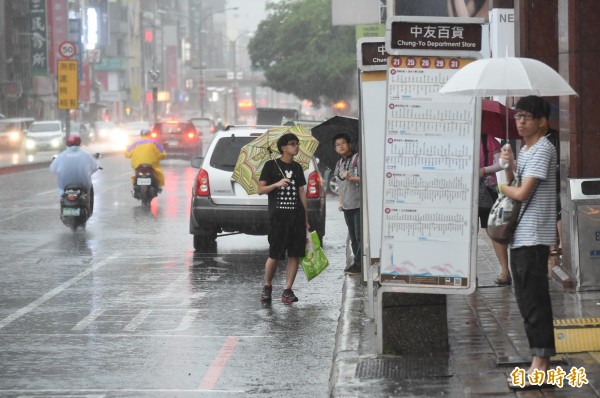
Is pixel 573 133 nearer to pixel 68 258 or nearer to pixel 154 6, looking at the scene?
pixel 68 258

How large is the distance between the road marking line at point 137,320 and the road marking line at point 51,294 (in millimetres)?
1075

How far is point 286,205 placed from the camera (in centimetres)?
1273

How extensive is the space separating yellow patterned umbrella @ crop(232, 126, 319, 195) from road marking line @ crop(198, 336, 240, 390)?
3562mm

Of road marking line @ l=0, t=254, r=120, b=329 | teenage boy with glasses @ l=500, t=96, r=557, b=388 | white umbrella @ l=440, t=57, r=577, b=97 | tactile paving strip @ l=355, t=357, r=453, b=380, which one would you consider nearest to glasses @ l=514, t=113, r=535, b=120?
teenage boy with glasses @ l=500, t=96, r=557, b=388

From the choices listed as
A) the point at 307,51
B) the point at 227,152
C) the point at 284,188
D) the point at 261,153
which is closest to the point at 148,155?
the point at 227,152

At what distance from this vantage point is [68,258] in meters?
17.1

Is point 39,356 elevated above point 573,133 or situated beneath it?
situated beneath

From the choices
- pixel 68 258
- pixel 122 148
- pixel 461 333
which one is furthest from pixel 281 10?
pixel 461 333

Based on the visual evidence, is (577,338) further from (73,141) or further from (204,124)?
(204,124)

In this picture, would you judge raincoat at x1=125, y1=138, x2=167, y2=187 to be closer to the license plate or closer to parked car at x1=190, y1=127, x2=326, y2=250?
the license plate

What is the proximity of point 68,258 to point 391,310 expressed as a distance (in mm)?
8659

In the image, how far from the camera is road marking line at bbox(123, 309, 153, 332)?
11406 mm

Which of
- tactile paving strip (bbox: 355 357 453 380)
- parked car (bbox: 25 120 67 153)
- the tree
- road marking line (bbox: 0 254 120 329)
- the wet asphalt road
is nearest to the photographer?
tactile paving strip (bbox: 355 357 453 380)

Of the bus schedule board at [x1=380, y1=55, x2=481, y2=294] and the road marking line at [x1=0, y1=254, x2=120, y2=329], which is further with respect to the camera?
the road marking line at [x1=0, y1=254, x2=120, y2=329]
